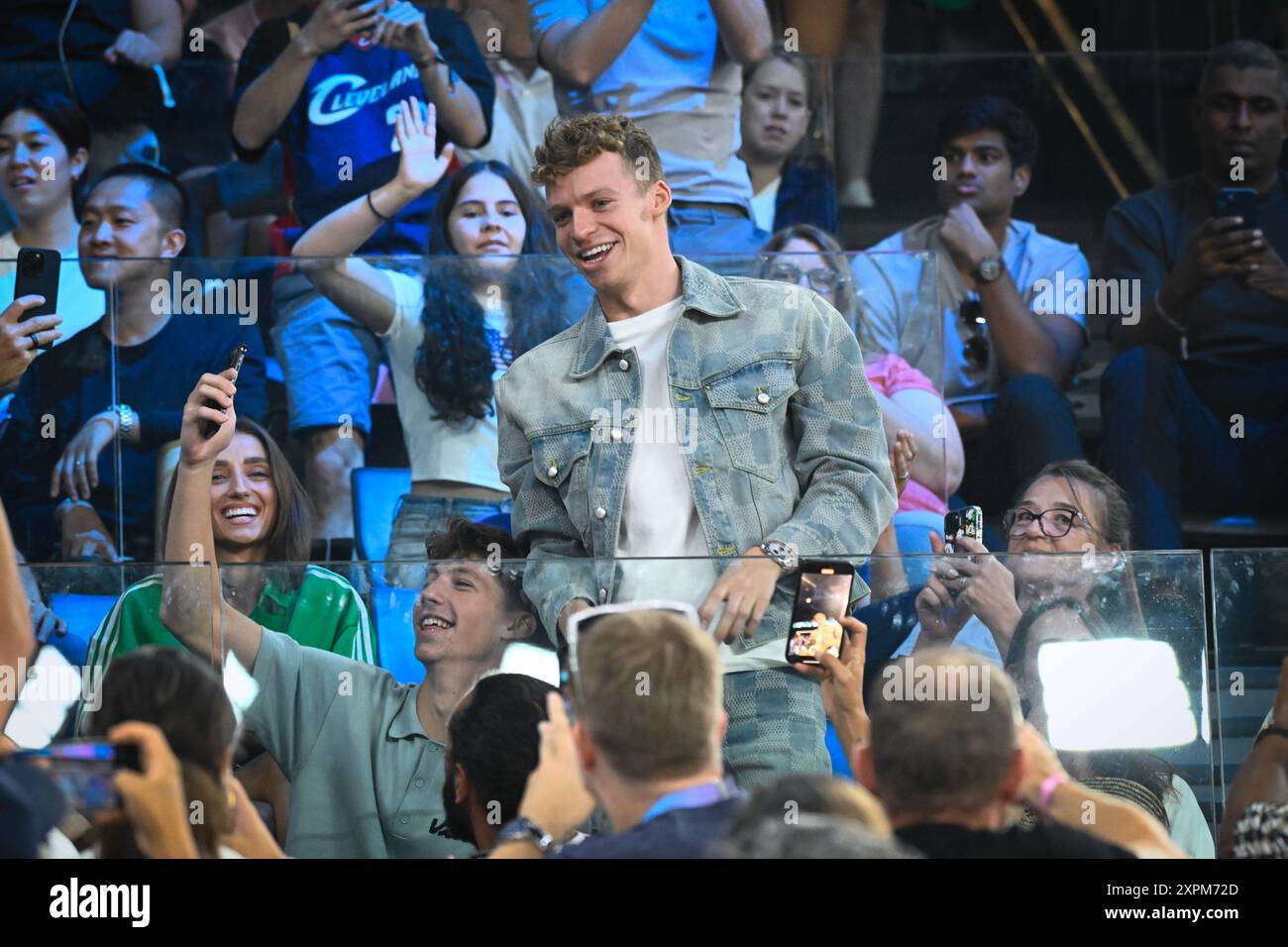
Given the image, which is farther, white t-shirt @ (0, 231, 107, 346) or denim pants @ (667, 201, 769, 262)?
denim pants @ (667, 201, 769, 262)

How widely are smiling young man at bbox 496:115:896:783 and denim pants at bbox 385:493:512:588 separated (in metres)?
1.24

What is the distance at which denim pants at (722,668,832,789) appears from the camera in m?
2.98

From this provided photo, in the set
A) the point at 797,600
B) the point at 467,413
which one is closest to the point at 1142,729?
the point at 797,600

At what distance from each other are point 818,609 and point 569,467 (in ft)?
1.93

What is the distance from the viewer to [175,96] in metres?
5.57

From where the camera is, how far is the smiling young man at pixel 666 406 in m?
3.31

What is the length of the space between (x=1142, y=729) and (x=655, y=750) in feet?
3.47

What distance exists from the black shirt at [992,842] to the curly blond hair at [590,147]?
1478 mm

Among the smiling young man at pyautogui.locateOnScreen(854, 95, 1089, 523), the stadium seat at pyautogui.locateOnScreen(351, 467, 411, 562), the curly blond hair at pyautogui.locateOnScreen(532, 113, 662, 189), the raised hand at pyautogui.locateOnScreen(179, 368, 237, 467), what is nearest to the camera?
the curly blond hair at pyautogui.locateOnScreen(532, 113, 662, 189)

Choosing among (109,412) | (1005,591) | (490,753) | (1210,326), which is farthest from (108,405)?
(1210,326)

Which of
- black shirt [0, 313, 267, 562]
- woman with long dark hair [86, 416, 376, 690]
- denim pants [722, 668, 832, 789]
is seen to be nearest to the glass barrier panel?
denim pants [722, 668, 832, 789]

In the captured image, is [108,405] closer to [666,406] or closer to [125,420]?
[125,420]

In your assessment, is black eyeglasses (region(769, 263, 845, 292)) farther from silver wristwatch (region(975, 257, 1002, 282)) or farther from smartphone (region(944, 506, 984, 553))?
smartphone (region(944, 506, 984, 553))

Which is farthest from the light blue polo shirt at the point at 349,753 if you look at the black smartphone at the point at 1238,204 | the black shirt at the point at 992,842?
the black smartphone at the point at 1238,204
